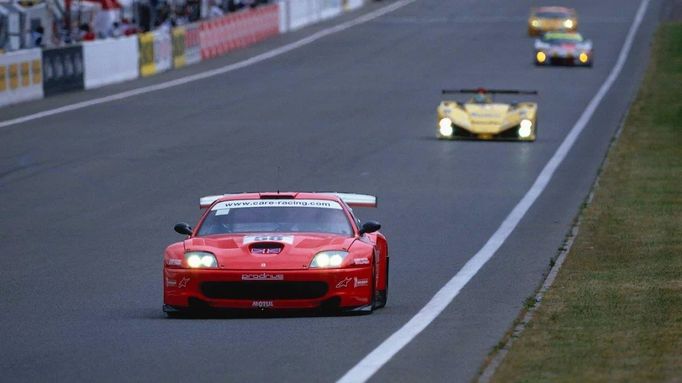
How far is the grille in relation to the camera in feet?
42.5

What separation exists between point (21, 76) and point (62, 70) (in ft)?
10.9

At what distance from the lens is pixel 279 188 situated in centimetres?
2600

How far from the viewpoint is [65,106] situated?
40.3 m

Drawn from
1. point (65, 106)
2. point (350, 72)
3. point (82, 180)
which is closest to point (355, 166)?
point (82, 180)

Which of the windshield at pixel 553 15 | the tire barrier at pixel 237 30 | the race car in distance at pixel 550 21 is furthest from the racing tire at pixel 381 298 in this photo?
the windshield at pixel 553 15

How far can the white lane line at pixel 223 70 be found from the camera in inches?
1517

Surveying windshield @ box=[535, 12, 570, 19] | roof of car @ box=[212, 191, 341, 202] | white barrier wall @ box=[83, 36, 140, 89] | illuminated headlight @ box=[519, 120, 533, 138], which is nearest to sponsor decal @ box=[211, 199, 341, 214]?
roof of car @ box=[212, 191, 341, 202]

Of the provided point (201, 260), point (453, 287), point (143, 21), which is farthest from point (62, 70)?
point (201, 260)

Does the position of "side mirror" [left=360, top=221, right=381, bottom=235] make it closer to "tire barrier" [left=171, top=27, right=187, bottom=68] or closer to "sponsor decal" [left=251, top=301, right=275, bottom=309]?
"sponsor decal" [left=251, top=301, right=275, bottom=309]

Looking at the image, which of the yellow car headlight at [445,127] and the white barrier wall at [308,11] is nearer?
the yellow car headlight at [445,127]

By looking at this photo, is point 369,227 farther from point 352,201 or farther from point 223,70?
point 223,70

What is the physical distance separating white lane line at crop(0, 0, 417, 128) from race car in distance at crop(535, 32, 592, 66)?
31.3 feet

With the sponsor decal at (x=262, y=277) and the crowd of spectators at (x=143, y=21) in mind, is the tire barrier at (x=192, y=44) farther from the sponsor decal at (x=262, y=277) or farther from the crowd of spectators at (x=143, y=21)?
the sponsor decal at (x=262, y=277)

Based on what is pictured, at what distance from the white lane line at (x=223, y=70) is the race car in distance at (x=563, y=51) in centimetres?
953
